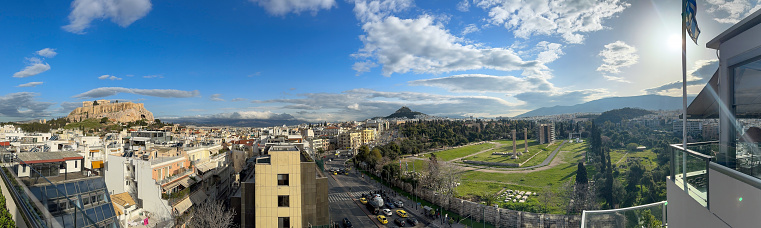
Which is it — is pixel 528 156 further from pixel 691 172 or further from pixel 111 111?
A: pixel 111 111

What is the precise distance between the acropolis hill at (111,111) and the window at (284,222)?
324 ft

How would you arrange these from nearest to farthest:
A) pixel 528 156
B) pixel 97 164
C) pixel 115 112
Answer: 1. pixel 97 164
2. pixel 528 156
3. pixel 115 112

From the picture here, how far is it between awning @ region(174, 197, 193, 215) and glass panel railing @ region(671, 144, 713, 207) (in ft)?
57.5

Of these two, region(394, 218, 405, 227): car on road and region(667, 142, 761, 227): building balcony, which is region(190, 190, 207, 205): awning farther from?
region(667, 142, 761, 227): building balcony

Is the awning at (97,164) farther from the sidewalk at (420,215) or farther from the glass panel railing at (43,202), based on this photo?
the sidewalk at (420,215)

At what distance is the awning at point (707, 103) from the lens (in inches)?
186

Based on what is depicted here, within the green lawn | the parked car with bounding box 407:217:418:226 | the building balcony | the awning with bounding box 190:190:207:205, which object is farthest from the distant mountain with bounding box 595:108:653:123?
the awning with bounding box 190:190:207:205

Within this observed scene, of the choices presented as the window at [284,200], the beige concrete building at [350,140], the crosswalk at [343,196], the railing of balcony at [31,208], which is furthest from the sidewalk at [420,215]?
the beige concrete building at [350,140]

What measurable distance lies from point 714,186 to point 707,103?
284cm

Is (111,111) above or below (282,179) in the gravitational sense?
above

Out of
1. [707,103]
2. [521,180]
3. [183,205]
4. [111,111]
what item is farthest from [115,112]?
[707,103]

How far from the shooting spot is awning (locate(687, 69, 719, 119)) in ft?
15.5

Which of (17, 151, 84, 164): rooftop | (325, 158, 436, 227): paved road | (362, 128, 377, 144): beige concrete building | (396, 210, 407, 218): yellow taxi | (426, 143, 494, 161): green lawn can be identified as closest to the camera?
(17, 151, 84, 164): rooftop

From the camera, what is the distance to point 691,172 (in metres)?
4.05
